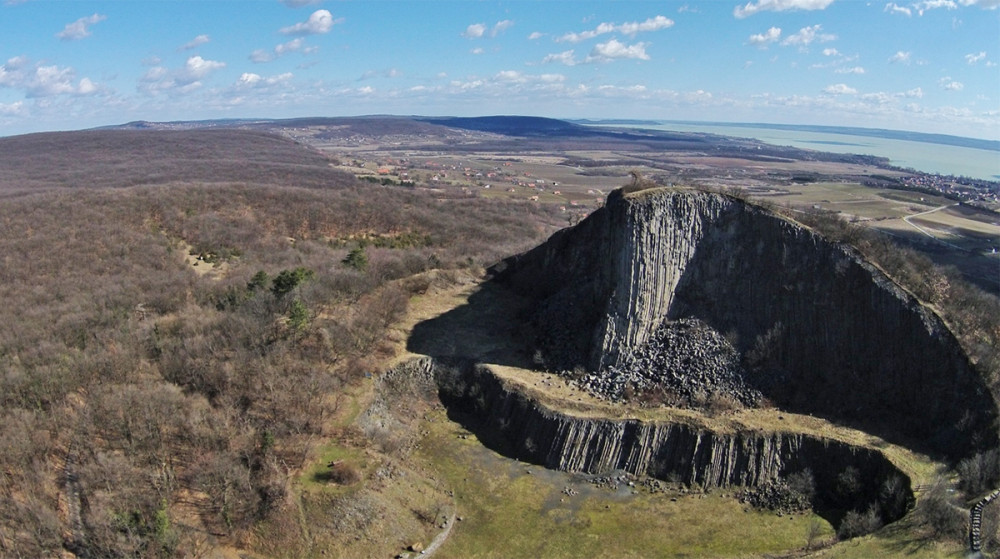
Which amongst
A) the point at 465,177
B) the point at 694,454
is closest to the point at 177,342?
the point at 694,454

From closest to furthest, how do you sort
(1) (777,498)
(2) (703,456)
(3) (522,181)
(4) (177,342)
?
(1) (777,498), (2) (703,456), (4) (177,342), (3) (522,181)

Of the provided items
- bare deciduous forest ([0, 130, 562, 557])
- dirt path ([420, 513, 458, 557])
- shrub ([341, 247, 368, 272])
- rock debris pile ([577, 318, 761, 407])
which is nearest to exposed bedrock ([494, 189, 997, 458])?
rock debris pile ([577, 318, 761, 407])

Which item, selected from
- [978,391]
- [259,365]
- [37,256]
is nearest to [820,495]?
[978,391]

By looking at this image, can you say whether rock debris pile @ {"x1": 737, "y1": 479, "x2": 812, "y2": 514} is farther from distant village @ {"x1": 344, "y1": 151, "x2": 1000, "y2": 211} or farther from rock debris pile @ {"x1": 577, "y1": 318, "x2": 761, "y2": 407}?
distant village @ {"x1": 344, "y1": 151, "x2": 1000, "y2": 211}

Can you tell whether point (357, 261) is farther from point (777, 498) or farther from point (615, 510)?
point (777, 498)

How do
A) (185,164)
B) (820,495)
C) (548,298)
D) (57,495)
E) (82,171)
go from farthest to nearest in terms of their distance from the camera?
1. (185,164)
2. (82,171)
3. (548,298)
4. (820,495)
5. (57,495)

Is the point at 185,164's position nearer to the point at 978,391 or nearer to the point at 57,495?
→ the point at 57,495
